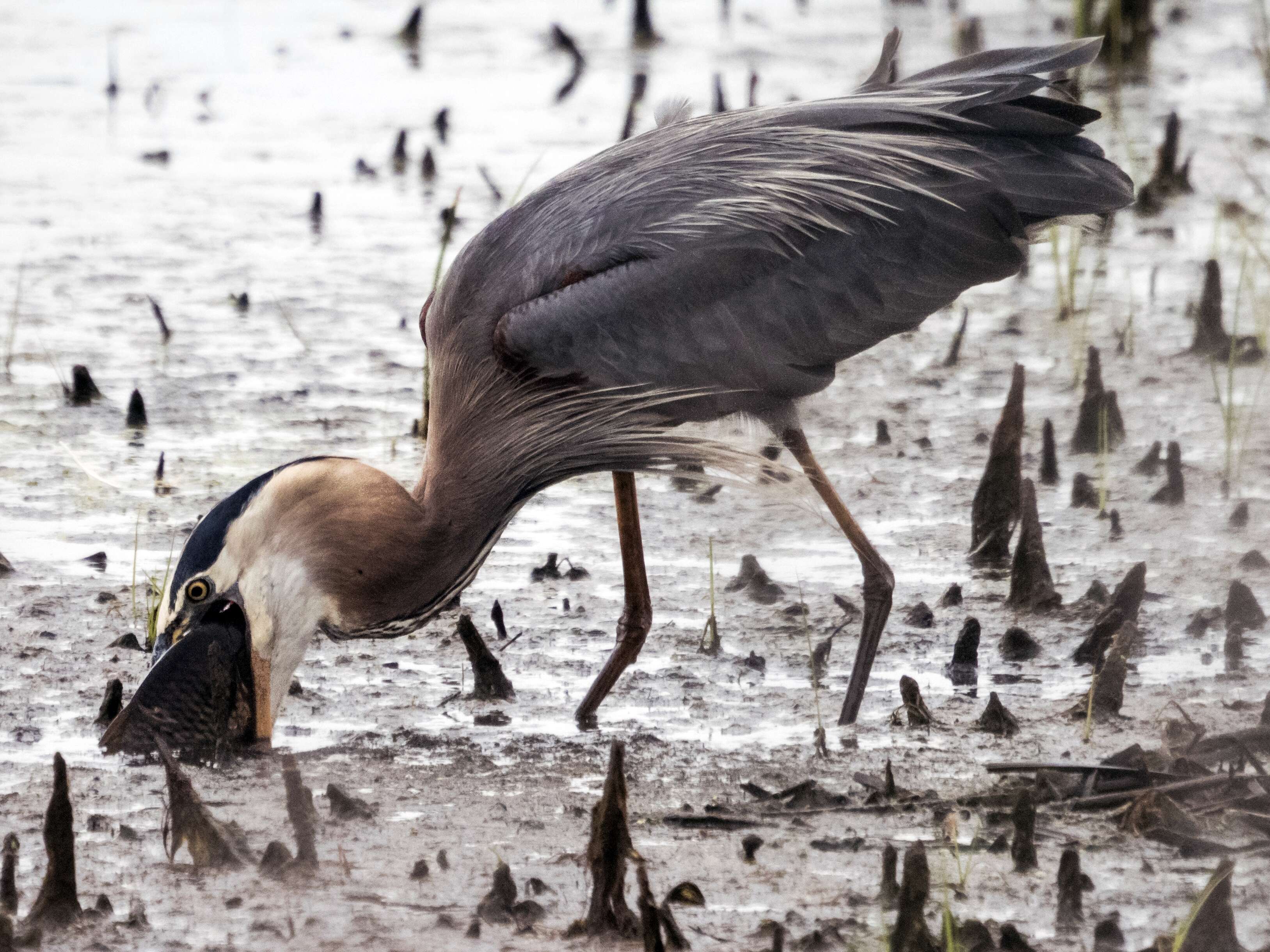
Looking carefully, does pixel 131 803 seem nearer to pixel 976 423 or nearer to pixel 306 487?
pixel 306 487

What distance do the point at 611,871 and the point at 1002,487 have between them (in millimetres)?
2654

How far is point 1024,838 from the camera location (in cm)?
365

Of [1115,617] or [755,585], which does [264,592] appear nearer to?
[755,585]

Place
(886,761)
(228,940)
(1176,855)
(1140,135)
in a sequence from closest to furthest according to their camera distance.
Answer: (228,940), (1176,855), (886,761), (1140,135)

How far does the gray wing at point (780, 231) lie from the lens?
471 centimetres

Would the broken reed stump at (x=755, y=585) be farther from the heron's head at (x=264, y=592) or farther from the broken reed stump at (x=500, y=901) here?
the broken reed stump at (x=500, y=901)

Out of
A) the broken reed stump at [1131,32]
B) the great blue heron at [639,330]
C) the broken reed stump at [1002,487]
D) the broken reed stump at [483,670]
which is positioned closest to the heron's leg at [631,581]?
the great blue heron at [639,330]

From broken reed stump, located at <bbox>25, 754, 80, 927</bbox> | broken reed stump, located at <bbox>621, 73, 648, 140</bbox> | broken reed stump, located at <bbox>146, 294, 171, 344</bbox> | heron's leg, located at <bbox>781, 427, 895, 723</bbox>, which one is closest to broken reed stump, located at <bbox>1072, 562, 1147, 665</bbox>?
heron's leg, located at <bbox>781, 427, 895, 723</bbox>

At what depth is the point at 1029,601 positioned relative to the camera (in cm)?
530

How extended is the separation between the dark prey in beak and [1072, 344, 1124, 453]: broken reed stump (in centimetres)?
326

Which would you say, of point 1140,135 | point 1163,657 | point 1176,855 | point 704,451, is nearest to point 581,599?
point 704,451

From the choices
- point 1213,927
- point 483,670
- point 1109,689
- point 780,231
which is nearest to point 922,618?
point 1109,689

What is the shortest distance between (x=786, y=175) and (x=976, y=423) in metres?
1.90

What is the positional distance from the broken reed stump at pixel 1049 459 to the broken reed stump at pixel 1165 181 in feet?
9.49
